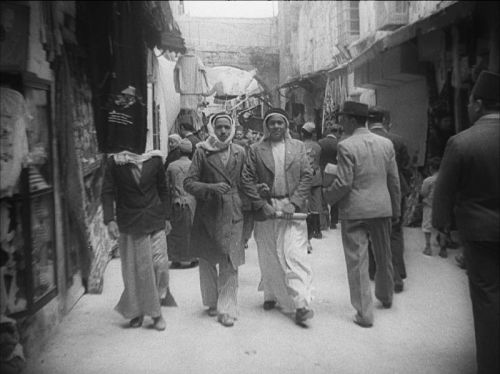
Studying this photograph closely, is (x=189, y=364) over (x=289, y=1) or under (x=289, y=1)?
under

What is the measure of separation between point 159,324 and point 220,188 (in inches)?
46.8

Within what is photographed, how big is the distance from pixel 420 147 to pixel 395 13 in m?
2.49

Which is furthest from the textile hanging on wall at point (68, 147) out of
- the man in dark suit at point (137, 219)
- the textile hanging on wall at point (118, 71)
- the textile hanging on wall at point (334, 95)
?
the textile hanging on wall at point (334, 95)

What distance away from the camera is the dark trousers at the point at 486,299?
274 centimetres

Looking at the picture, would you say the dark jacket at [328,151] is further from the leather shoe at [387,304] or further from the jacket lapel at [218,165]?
the jacket lapel at [218,165]

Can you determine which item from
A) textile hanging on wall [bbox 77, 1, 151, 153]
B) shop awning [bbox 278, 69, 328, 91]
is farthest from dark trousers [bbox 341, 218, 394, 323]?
shop awning [bbox 278, 69, 328, 91]

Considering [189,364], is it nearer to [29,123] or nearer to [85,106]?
[29,123]

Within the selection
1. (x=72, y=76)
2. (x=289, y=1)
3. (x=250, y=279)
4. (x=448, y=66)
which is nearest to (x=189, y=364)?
(x=250, y=279)

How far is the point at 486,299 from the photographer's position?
9.05 ft

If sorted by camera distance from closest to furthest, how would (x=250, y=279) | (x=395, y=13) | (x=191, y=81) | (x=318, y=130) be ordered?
(x=250, y=279)
(x=191, y=81)
(x=395, y=13)
(x=318, y=130)

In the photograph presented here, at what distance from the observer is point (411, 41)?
7.42 meters

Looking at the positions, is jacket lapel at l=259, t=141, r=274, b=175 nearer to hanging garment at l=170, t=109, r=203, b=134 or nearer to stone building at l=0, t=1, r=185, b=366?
stone building at l=0, t=1, r=185, b=366

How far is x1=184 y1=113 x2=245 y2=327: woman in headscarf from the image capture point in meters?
4.15

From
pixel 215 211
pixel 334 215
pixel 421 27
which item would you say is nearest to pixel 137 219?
pixel 215 211
